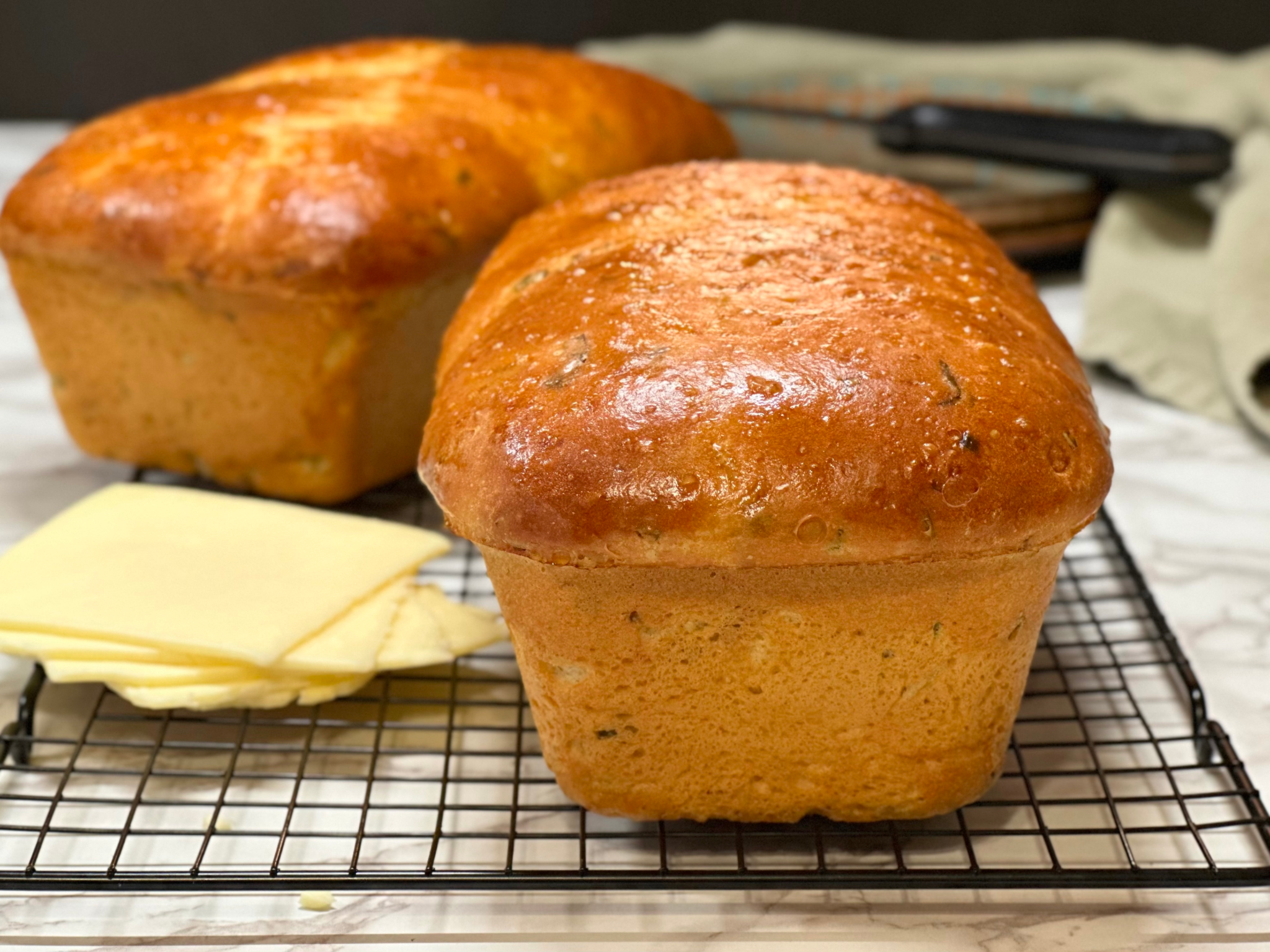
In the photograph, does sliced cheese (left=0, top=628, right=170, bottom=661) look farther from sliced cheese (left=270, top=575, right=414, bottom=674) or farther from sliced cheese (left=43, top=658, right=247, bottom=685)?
sliced cheese (left=270, top=575, right=414, bottom=674)

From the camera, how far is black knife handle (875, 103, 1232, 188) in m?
2.68

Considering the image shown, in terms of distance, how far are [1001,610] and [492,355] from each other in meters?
0.57

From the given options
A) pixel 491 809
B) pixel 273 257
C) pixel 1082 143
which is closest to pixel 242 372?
pixel 273 257

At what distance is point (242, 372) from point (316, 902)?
0.89m

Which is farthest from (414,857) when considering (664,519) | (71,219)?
(71,219)

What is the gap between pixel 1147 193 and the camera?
9.12 ft

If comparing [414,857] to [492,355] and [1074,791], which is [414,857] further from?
[1074,791]

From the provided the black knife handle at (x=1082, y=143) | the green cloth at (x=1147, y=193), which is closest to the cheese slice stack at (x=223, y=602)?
the green cloth at (x=1147, y=193)

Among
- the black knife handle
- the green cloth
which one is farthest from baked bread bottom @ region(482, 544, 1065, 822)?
the black knife handle

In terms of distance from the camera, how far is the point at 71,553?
1.61 meters

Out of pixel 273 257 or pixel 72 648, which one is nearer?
pixel 72 648

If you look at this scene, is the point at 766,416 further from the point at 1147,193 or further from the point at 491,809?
the point at 1147,193

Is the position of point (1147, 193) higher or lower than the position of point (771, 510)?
lower

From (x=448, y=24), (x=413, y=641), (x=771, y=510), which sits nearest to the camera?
(x=771, y=510)
